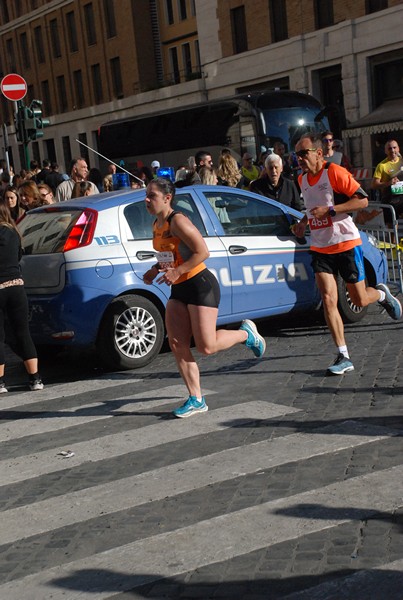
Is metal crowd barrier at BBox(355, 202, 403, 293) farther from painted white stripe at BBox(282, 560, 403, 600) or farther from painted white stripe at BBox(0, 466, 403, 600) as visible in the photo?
painted white stripe at BBox(282, 560, 403, 600)

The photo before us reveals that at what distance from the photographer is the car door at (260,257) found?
9.50 meters

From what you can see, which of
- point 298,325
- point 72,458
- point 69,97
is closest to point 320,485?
point 72,458

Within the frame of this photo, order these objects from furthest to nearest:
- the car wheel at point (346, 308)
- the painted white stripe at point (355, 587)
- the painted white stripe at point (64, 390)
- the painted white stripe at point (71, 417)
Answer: the car wheel at point (346, 308) → the painted white stripe at point (64, 390) → the painted white stripe at point (71, 417) → the painted white stripe at point (355, 587)

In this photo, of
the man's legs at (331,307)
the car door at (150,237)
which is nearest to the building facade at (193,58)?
Result: the car door at (150,237)

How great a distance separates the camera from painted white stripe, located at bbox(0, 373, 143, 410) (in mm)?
8109

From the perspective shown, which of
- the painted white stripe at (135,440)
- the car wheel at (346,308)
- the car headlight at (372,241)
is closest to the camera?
the painted white stripe at (135,440)

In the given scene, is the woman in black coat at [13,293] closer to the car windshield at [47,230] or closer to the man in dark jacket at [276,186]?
the car windshield at [47,230]

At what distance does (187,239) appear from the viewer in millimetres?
6809

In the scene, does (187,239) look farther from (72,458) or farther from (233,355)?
(233,355)

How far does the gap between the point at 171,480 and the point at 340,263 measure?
129 inches

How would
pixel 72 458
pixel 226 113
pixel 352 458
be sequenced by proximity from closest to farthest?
1. pixel 352 458
2. pixel 72 458
3. pixel 226 113

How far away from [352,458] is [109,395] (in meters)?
2.87

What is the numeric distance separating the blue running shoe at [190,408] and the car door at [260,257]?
2494 mm

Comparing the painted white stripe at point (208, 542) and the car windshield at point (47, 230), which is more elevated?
the car windshield at point (47, 230)
